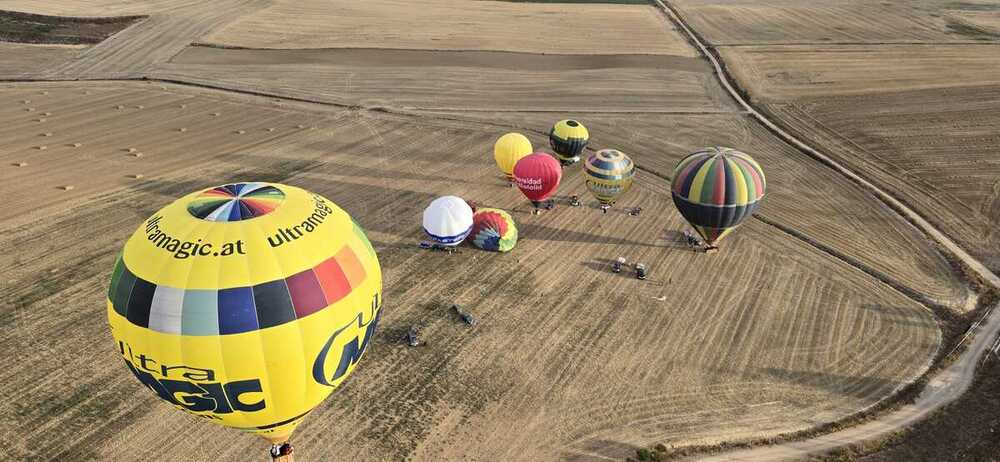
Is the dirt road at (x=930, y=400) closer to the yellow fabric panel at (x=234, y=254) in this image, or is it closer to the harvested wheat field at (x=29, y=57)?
the yellow fabric panel at (x=234, y=254)

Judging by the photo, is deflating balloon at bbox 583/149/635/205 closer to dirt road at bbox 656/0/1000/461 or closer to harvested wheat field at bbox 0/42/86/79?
dirt road at bbox 656/0/1000/461

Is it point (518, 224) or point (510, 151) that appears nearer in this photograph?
point (518, 224)

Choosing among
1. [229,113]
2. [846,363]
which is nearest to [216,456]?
[846,363]

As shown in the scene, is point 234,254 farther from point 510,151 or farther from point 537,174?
point 510,151

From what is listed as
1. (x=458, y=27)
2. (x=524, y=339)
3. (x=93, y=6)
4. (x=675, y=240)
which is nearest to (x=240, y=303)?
(x=524, y=339)

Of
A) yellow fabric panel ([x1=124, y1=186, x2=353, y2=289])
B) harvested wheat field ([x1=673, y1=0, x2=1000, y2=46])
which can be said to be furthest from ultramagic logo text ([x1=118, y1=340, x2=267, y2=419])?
harvested wheat field ([x1=673, y1=0, x2=1000, y2=46])

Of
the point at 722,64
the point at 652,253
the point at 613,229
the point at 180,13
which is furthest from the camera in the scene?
the point at 180,13

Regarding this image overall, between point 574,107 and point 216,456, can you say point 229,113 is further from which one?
point 216,456
